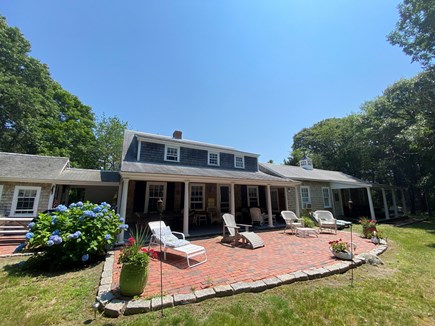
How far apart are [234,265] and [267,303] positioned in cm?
181

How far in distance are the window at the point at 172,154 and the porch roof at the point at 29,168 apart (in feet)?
19.5

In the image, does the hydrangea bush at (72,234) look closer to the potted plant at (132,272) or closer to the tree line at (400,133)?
the potted plant at (132,272)

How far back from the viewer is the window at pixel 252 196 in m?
13.8

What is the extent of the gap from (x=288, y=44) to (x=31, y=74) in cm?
2357

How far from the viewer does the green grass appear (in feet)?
9.73

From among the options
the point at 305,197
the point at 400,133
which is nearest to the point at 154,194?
the point at 305,197

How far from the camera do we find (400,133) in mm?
19984

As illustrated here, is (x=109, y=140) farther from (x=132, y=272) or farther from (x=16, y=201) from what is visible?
(x=132, y=272)

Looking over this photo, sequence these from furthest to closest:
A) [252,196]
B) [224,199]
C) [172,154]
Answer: [252,196] → [224,199] → [172,154]

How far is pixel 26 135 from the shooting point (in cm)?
1733

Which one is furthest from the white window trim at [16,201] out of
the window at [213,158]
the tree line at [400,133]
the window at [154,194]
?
the tree line at [400,133]

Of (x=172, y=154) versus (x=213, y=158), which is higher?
(x=213, y=158)

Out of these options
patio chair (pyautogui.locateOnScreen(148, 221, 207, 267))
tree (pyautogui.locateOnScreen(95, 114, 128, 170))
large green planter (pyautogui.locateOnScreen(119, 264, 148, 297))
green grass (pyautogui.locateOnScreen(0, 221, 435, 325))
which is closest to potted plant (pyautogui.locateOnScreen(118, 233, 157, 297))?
large green planter (pyautogui.locateOnScreen(119, 264, 148, 297))

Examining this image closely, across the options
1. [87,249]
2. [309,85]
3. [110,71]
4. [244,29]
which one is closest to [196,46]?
[244,29]
